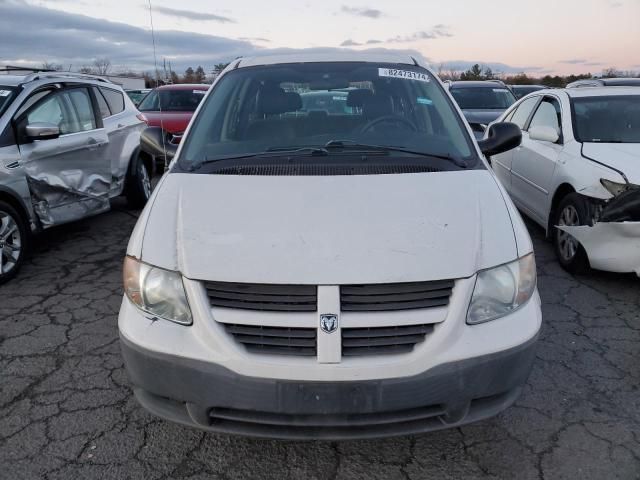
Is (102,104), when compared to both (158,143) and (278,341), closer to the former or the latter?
(158,143)

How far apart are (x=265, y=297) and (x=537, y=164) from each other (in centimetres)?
422

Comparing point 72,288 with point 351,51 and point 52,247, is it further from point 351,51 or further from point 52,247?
point 351,51

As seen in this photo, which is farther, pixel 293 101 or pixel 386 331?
pixel 293 101

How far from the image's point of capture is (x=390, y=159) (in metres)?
2.91

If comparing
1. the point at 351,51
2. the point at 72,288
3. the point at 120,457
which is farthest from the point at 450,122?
the point at 72,288

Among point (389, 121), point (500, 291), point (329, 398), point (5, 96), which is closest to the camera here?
point (329, 398)

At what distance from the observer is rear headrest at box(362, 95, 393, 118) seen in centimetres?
334

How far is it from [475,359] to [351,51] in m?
2.63

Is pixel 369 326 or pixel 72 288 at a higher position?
pixel 369 326

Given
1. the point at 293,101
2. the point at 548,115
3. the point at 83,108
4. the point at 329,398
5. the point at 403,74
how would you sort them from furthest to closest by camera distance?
the point at 83,108
the point at 548,115
the point at 403,74
the point at 293,101
the point at 329,398

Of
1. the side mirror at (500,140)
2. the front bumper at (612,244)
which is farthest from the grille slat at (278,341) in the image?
the front bumper at (612,244)

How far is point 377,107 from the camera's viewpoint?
338 cm

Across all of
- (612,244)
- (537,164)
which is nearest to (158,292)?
(612,244)

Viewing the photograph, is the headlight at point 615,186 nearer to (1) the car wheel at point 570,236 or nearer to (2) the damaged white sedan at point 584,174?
(2) the damaged white sedan at point 584,174
